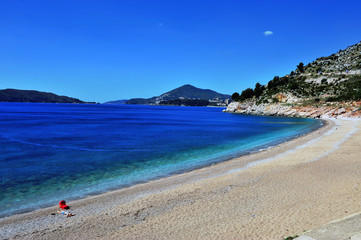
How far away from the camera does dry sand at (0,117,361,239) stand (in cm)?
759

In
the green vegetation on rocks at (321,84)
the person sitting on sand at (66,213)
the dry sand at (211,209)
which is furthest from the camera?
the green vegetation on rocks at (321,84)

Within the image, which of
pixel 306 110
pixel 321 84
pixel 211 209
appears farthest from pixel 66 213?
pixel 321 84

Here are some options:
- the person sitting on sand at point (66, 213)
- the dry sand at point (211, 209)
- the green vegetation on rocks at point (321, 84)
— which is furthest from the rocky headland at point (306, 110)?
the person sitting on sand at point (66, 213)

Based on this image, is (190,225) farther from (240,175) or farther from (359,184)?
(359,184)

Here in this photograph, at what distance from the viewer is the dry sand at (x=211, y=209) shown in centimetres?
759

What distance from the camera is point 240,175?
46.5 feet

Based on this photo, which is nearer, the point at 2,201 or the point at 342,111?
the point at 2,201

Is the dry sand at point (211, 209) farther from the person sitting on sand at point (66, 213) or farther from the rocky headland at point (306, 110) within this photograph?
the rocky headland at point (306, 110)

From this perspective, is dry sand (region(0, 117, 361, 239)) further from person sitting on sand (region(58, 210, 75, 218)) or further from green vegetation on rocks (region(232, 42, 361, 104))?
green vegetation on rocks (region(232, 42, 361, 104))

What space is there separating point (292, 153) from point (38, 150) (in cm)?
2301

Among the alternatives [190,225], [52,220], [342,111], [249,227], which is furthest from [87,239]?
[342,111]

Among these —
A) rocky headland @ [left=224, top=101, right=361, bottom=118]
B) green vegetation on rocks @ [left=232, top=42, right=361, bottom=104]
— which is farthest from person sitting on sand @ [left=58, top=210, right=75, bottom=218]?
green vegetation on rocks @ [left=232, top=42, right=361, bottom=104]

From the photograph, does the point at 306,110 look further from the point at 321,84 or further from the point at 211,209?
the point at 211,209

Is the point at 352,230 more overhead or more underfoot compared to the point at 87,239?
more overhead
